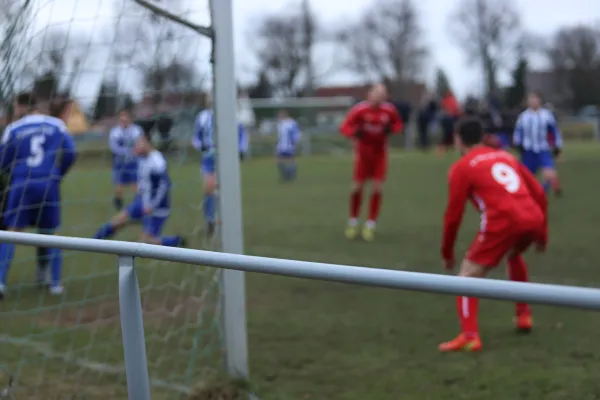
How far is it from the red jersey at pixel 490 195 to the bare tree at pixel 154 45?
1651mm

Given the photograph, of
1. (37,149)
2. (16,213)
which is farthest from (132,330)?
(37,149)

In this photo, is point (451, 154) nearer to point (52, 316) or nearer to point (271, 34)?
point (52, 316)

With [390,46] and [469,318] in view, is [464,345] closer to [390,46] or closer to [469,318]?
[469,318]

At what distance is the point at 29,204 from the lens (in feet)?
19.6

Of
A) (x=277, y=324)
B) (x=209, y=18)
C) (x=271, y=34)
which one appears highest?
(x=271, y=34)

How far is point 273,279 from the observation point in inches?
296

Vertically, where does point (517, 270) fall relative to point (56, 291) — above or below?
above

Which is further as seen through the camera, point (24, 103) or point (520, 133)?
point (520, 133)

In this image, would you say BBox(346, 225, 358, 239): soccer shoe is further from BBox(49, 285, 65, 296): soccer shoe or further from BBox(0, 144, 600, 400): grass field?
BBox(49, 285, 65, 296): soccer shoe

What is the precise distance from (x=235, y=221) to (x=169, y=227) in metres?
7.78

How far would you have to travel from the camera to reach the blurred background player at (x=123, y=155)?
6.45 m

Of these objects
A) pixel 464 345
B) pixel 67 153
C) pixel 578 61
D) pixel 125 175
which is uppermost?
pixel 578 61

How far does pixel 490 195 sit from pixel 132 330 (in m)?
2.89

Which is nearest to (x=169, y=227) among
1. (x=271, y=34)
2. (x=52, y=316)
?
(x=52, y=316)
